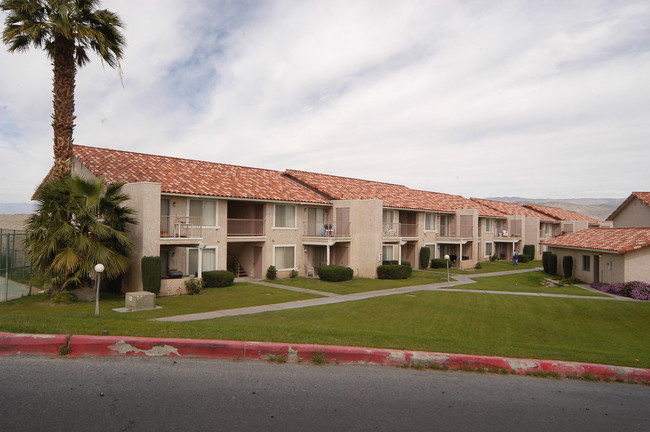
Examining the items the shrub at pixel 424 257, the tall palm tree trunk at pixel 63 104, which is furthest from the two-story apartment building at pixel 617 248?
the tall palm tree trunk at pixel 63 104

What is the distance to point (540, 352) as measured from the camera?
9.41 metres

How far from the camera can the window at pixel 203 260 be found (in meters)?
25.1

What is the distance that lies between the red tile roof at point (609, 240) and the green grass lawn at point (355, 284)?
1004 centimetres

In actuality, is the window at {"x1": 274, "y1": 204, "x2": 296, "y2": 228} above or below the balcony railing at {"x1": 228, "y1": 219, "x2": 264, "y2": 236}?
above

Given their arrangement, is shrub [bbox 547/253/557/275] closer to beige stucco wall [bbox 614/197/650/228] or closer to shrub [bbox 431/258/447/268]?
beige stucco wall [bbox 614/197/650/228]

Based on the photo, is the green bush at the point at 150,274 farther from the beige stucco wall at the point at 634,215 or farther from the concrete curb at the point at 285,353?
the beige stucco wall at the point at 634,215

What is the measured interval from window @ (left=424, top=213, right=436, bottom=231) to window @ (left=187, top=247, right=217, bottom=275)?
21.5m

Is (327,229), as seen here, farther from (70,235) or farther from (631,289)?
(631,289)

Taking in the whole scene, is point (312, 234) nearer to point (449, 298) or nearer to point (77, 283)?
point (449, 298)

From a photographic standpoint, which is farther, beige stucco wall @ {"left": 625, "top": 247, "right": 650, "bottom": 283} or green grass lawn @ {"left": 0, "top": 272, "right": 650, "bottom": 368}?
beige stucco wall @ {"left": 625, "top": 247, "right": 650, "bottom": 283}

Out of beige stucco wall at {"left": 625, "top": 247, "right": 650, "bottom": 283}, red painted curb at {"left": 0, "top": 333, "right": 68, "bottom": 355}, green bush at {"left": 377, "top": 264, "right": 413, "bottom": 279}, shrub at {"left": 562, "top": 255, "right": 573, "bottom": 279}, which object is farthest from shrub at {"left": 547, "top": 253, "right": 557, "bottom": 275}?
red painted curb at {"left": 0, "top": 333, "right": 68, "bottom": 355}

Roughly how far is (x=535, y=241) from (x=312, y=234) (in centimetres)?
3718

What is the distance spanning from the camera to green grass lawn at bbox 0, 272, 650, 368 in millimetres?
8711

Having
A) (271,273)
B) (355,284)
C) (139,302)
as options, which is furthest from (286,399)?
(271,273)
